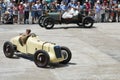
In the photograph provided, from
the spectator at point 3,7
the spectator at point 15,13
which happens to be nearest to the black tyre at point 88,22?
the spectator at point 15,13

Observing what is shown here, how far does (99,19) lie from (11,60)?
15264 mm

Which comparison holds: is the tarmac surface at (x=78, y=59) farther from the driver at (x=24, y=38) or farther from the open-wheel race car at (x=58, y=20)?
the driver at (x=24, y=38)

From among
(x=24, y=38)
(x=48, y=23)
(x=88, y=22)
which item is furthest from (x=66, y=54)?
(x=88, y=22)

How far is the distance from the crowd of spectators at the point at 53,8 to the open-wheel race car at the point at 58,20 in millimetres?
746

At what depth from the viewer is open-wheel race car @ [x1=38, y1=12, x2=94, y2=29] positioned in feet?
84.5

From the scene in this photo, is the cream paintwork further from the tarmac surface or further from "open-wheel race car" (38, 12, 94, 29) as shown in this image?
"open-wheel race car" (38, 12, 94, 29)

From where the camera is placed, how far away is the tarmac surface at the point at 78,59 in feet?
43.9

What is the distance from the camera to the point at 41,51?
46.8ft

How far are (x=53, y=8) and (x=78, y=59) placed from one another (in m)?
12.6

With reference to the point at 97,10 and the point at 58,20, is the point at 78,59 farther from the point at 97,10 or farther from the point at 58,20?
the point at 97,10

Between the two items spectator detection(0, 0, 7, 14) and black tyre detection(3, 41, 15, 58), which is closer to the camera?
black tyre detection(3, 41, 15, 58)

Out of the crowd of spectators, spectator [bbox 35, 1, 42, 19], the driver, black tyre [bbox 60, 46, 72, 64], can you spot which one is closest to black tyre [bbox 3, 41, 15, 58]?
the driver

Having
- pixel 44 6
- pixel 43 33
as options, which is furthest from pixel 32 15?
pixel 43 33

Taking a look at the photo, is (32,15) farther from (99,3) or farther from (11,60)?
(11,60)
